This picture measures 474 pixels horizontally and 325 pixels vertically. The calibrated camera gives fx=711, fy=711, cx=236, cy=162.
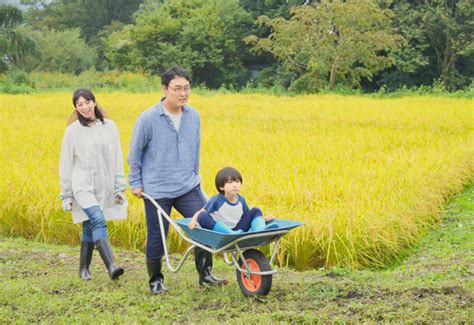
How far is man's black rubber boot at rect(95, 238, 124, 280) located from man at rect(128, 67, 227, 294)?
226 mm

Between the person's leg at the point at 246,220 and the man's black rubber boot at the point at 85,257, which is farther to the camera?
the man's black rubber boot at the point at 85,257

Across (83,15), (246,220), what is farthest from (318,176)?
(83,15)

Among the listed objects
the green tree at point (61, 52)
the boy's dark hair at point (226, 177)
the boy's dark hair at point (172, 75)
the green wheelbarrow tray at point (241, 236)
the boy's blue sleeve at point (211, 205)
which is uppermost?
the boy's dark hair at point (172, 75)

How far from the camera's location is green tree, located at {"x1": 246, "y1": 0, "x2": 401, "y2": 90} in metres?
24.6

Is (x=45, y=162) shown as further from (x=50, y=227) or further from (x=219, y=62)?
(x=219, y=62)

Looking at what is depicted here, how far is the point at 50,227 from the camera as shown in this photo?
6.73 metres

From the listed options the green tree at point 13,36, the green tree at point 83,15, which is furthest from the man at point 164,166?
the green tree at point 83,15

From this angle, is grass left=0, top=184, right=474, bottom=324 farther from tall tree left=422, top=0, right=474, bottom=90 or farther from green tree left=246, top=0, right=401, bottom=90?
tall tree left=422, top=0, right=474, bottom=90

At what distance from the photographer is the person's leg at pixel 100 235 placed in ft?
15.2

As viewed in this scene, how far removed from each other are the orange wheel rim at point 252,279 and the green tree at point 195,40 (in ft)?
91.3

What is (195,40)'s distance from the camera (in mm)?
31891

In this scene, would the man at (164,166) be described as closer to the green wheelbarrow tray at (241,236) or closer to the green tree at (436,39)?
the green wheelbarrow tray at (241,236)

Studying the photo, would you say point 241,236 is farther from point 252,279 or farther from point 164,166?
point 164,166

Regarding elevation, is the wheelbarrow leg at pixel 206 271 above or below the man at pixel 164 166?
below
